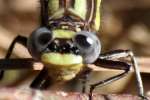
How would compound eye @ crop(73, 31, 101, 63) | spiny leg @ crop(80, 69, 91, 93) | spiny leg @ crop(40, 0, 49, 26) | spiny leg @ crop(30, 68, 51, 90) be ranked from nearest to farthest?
compound eye @ crop(73, 31, 101, 63), spiny leg @ crop(40, 0, 49, 26), spiny leg @ crop(30, 68, 51, 90), spiny leg @ crop(80, 69, 91, 93)

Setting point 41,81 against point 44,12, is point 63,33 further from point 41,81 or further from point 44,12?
point 41,81

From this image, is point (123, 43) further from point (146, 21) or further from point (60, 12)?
point (60, 12)

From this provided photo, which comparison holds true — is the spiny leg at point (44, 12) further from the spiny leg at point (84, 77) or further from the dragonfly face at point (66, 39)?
the spiny leg at point (84, 77)

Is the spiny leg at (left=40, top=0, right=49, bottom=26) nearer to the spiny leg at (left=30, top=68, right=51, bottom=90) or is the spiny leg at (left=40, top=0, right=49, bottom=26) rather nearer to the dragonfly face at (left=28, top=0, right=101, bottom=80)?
the dragonfly face at (left=28, top=0, right=101, bottom=80)

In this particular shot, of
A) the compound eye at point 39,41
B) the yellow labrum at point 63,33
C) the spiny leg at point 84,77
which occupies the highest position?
the yellow labrum at point 63,33

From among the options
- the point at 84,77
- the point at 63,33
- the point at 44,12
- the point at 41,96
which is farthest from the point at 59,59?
the point at 84,77

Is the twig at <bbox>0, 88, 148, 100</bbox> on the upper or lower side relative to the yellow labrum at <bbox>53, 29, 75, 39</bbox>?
lower

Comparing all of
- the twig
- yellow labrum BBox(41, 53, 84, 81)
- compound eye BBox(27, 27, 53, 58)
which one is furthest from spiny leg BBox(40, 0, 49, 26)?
the twig

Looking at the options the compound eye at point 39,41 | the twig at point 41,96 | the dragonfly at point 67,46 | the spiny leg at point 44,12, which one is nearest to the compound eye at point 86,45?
the dragonfly at point 67,46

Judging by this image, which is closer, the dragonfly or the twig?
the twig
